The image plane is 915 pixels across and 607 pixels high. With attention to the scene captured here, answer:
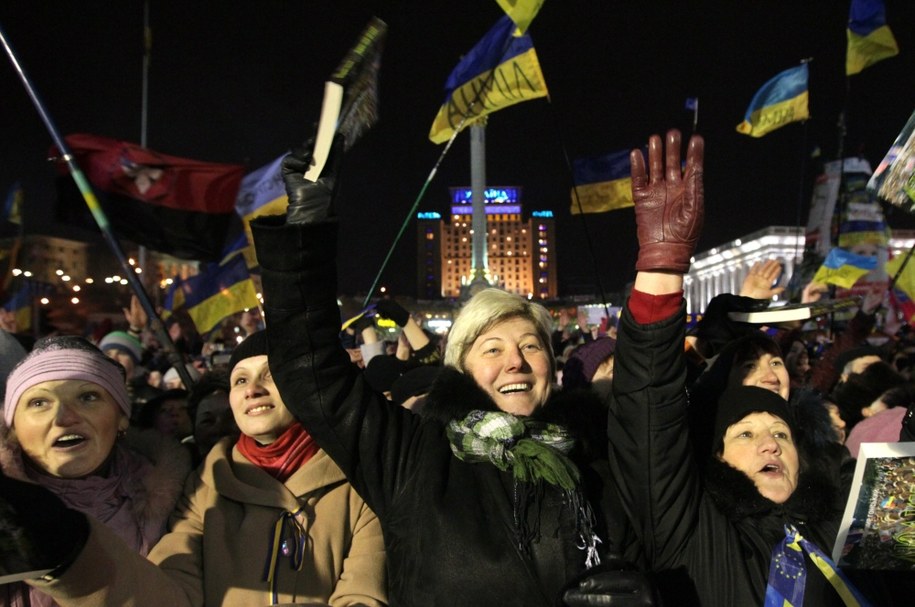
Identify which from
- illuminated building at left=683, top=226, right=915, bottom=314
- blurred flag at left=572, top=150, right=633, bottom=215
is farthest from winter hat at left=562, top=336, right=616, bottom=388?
illuminated building at left=683, top=226, right=915, bottom=314

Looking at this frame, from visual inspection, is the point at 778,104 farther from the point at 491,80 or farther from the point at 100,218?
the point at 100,218

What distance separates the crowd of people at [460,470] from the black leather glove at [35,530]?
9cm

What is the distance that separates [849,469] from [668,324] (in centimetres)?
141

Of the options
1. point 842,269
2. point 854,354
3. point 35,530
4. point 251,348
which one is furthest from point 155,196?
point 842,269

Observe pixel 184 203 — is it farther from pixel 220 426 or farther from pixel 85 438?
pixel 85 438

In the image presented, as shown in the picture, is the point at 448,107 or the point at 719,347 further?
the point at 448,107

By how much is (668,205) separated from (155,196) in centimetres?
443

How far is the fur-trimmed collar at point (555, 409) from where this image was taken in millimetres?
2086

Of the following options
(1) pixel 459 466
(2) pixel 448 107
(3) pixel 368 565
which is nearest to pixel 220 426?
(3) pixel 368 565

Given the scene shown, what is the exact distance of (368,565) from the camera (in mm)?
2266

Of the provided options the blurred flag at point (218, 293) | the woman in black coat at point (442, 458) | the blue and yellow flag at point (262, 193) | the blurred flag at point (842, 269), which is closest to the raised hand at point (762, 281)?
the woman in black coat at point (442, 458)

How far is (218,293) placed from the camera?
7.25 metres

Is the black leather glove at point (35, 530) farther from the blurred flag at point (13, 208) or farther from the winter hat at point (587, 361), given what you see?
the blurred flag at point (13, 208)

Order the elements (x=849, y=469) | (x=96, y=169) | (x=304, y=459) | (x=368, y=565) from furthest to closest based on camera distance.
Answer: (x=96, y=169)
(x=849, y=469)
(x=304, y=459)
(x=368, y=565)
